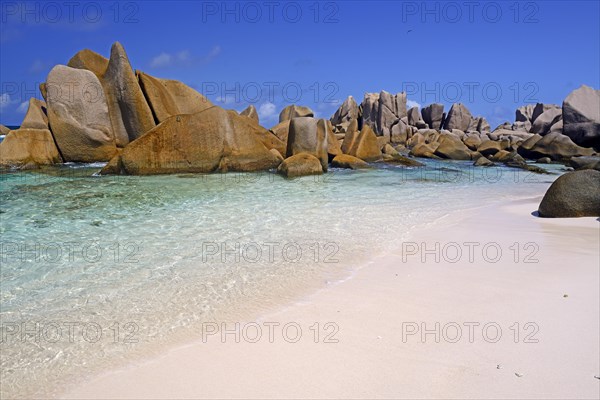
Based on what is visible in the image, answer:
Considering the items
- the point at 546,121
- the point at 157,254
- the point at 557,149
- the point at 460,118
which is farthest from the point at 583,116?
the point at 157,254

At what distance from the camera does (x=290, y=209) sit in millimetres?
7922

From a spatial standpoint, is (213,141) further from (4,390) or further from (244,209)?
(4,390)

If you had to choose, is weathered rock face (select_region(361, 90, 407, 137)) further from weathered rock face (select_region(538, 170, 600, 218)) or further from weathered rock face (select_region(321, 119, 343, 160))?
weathered rock face (select_region(538, 170, 600, 218))

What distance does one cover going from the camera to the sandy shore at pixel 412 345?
234 centimetres

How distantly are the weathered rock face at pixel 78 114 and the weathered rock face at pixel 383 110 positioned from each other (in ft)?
110

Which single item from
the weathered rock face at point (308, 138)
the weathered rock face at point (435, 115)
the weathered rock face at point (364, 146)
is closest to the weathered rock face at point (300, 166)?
the weathered rock face at point (308, 138)

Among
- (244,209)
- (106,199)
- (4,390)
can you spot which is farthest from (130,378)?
(106,199)

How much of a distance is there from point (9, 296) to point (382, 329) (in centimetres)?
304

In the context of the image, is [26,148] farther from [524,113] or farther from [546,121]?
[524,113]

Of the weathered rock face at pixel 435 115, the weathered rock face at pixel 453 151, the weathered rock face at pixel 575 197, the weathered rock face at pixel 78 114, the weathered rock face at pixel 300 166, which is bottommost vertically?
the weathered rock face at pixel 575 197

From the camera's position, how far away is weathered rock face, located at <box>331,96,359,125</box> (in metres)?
49.9

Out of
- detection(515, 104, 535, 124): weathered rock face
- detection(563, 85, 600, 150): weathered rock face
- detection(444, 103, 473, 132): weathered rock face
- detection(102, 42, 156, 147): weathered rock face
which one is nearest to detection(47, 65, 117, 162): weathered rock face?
detection(102, 42, 156, 147): weathered rock face

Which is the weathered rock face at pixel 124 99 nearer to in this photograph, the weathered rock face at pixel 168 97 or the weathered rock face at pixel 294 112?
the weathered rock face at pixel 168 97

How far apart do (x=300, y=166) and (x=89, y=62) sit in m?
8.98
